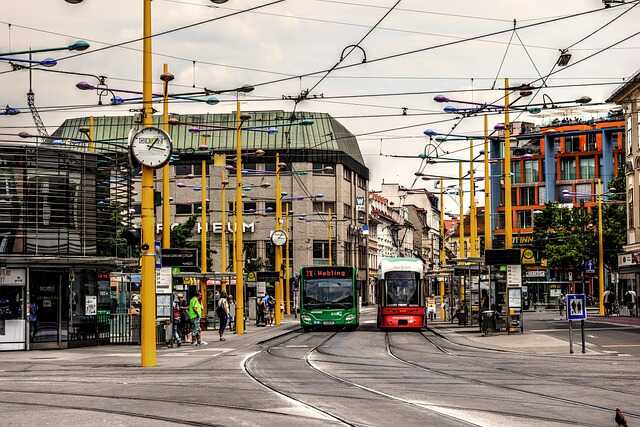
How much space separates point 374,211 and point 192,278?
90.7 m

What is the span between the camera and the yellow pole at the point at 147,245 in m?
25.7

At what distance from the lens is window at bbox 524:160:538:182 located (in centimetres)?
12425

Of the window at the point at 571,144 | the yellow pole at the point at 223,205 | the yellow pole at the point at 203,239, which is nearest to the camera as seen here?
the yellow pole at the point at 223,205

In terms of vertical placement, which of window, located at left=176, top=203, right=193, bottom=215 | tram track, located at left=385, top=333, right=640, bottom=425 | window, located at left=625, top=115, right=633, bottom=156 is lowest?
tram track, located at left=385, top=333, right=640, bottom=425

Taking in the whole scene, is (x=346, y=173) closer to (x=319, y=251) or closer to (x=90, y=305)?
(x=319, y=251)

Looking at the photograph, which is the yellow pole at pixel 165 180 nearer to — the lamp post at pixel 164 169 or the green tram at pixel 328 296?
the lamp post at pixel 164 169

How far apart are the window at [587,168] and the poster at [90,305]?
9120 cm

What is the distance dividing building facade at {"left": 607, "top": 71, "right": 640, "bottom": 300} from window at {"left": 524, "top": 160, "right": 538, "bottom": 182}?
56.7 metres

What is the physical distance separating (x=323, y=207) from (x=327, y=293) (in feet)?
214

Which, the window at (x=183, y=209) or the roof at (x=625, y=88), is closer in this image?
the roof at (x=625, y=88)

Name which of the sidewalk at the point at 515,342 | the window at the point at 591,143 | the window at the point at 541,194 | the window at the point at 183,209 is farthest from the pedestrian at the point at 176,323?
the window at the point at 541,194

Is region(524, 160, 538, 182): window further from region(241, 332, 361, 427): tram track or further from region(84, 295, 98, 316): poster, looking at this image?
region(241, 332, 361, 427): tram track

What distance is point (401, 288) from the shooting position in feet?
165

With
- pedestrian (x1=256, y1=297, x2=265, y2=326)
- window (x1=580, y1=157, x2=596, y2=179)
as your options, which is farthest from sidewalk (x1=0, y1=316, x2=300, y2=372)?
window (x1=580, y1=157, x2=596, y2=179)
